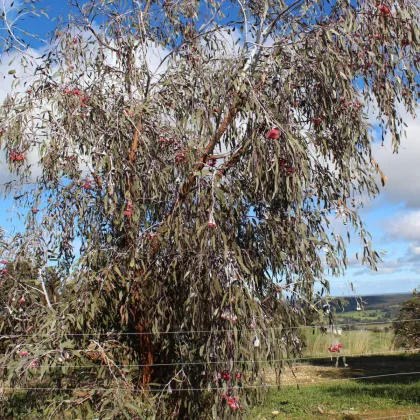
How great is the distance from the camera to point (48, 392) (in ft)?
11.7

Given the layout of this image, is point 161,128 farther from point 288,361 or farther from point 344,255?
point 288,361

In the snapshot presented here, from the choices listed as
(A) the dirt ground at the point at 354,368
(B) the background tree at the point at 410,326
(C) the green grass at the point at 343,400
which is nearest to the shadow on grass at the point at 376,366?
(A) the dirt ground at the point at 354,368

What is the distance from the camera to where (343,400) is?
7398 mm

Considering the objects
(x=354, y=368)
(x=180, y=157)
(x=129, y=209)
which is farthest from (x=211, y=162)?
(x=354, y=368)

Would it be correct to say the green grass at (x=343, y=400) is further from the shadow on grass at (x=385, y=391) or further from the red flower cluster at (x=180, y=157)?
the red flower cluster at (x=180, y=157)

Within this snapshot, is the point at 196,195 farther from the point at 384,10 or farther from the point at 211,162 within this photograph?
the point at 384,10

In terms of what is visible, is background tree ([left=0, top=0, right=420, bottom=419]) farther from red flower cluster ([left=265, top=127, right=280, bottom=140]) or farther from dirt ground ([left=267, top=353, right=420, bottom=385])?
dirt ground ([left=267, top=353, right=420, bottom=385])

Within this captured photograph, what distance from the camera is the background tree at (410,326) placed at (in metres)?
9.07

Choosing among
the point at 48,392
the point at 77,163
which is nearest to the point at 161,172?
the point at 77,163

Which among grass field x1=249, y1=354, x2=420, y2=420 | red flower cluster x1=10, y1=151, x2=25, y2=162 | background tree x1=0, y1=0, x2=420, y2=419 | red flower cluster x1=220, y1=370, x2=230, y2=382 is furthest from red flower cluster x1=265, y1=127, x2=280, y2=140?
grass field x1=249, y1=354, x2=420, y2=420

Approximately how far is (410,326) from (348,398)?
2.29 m

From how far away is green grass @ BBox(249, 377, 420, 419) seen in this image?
6.70 m

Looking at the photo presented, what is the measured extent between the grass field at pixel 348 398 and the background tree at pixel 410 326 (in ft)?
1.99

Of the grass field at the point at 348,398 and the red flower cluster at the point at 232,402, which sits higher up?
the red flower cluster at the point at 232,402
